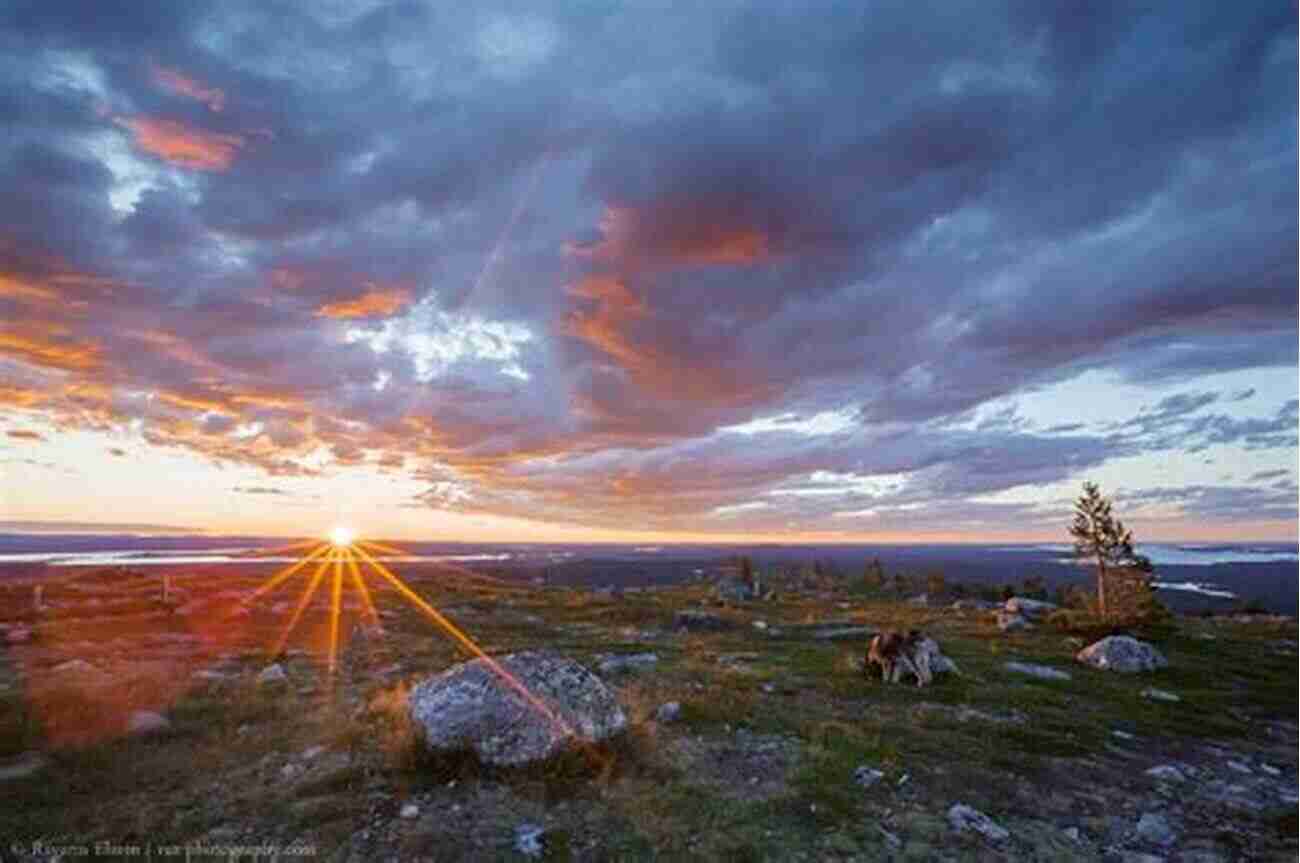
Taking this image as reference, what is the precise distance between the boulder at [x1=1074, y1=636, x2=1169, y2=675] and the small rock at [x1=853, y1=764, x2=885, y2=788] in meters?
19.5

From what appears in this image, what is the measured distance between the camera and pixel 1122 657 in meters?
29.2

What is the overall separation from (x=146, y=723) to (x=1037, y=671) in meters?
26.1

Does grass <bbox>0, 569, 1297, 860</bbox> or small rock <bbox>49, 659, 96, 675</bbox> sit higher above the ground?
small rock <bbox>49, 659, 96, 675</bbox>

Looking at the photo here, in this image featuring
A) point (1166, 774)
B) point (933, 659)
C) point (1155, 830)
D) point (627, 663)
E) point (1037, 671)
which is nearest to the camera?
point (1155, 830)

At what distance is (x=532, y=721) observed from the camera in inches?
531

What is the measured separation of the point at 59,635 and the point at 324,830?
1176 inches

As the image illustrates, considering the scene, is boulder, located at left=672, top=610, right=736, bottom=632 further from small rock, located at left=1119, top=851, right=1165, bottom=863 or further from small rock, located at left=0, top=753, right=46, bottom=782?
small rock, located at left=0, top=753, right=46, bottom=782

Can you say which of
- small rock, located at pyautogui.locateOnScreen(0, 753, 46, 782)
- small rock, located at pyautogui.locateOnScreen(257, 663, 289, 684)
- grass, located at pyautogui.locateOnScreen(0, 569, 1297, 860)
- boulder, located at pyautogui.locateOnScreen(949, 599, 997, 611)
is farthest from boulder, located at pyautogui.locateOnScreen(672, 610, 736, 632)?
small rock, located at pyautogui.locateOnScreen(0, 753, 46, 782)

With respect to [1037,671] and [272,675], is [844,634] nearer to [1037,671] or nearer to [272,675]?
[1037,671]

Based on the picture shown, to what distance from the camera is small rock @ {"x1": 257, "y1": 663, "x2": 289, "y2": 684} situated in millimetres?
21297

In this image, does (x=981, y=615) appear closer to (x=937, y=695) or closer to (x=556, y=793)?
(x=937, y=695)

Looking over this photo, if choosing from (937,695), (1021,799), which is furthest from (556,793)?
(937,695)

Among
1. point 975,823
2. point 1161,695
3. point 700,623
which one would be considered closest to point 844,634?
point 700,623

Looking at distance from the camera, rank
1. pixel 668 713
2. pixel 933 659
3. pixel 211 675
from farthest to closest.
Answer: pixel 933 659
pixel 211 675
pixel 668 713
